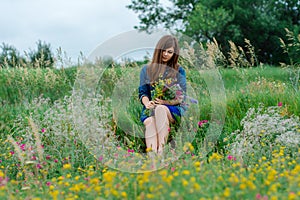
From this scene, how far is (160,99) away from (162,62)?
49 cm

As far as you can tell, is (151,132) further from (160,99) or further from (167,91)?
(167,91)

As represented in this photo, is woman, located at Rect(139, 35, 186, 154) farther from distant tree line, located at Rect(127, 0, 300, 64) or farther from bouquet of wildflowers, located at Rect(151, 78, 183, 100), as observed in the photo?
distant tree line, located at Rect(127, 0, 300, 64)

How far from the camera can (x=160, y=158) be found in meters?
3.68

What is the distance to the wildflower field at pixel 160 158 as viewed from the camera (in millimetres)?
2656

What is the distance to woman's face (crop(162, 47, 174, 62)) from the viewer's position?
4.97 meters

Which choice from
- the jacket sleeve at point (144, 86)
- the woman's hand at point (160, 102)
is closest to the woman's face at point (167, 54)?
the jacket sleeve at point (144, 86)

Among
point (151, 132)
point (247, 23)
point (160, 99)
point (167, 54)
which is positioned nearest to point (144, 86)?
point (160, 99)

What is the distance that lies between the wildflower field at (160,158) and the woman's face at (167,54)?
2.43ft

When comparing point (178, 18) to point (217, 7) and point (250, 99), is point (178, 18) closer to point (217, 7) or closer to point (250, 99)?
point (217, 7)

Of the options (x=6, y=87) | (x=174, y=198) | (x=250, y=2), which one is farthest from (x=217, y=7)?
(x=174, y=198)

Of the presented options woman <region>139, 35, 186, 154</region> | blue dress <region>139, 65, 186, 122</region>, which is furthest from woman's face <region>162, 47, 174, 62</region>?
blue dress <region>139, 65, 186, 122</region>

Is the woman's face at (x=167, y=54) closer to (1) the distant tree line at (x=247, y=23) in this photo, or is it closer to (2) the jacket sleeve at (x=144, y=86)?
(2) the jacket sleeve at (x=144, y=86)

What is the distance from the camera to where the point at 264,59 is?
765 inches

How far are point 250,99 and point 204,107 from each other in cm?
68
